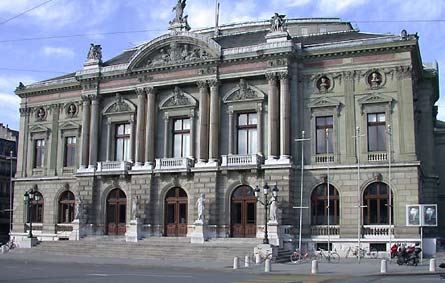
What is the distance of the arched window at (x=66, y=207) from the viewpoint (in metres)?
53.9

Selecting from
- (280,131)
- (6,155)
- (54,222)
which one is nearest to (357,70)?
(280,131)

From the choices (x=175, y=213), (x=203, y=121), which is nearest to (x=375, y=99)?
(x=203, y=121)

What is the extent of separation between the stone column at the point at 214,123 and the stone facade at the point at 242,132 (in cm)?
10

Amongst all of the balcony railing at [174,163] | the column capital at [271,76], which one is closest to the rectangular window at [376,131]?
the column capital at [271,76]

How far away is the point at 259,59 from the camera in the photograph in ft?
151

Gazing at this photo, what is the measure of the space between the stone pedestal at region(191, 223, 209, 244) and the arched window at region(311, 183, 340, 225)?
26.4 feet

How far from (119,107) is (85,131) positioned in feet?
12.3

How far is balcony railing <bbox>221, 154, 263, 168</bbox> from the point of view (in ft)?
146

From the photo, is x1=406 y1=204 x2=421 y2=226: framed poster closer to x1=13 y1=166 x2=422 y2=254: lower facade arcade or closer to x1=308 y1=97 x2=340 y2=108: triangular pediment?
x1=13 y1=166 x2=422 y2=254: lower facade arcade

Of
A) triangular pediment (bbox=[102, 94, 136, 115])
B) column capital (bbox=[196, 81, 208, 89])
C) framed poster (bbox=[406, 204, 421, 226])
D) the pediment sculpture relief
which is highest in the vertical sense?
the pediment sculpture relief

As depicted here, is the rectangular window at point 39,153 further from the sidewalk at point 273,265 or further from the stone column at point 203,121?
the stone column at point 203,121

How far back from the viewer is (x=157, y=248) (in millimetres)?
43219

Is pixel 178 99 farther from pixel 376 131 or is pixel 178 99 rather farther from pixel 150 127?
pixel 376 131

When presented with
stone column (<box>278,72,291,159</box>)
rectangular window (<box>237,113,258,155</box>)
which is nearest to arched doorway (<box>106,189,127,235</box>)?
rectangular window (<box>237,113,258,155</box>)
